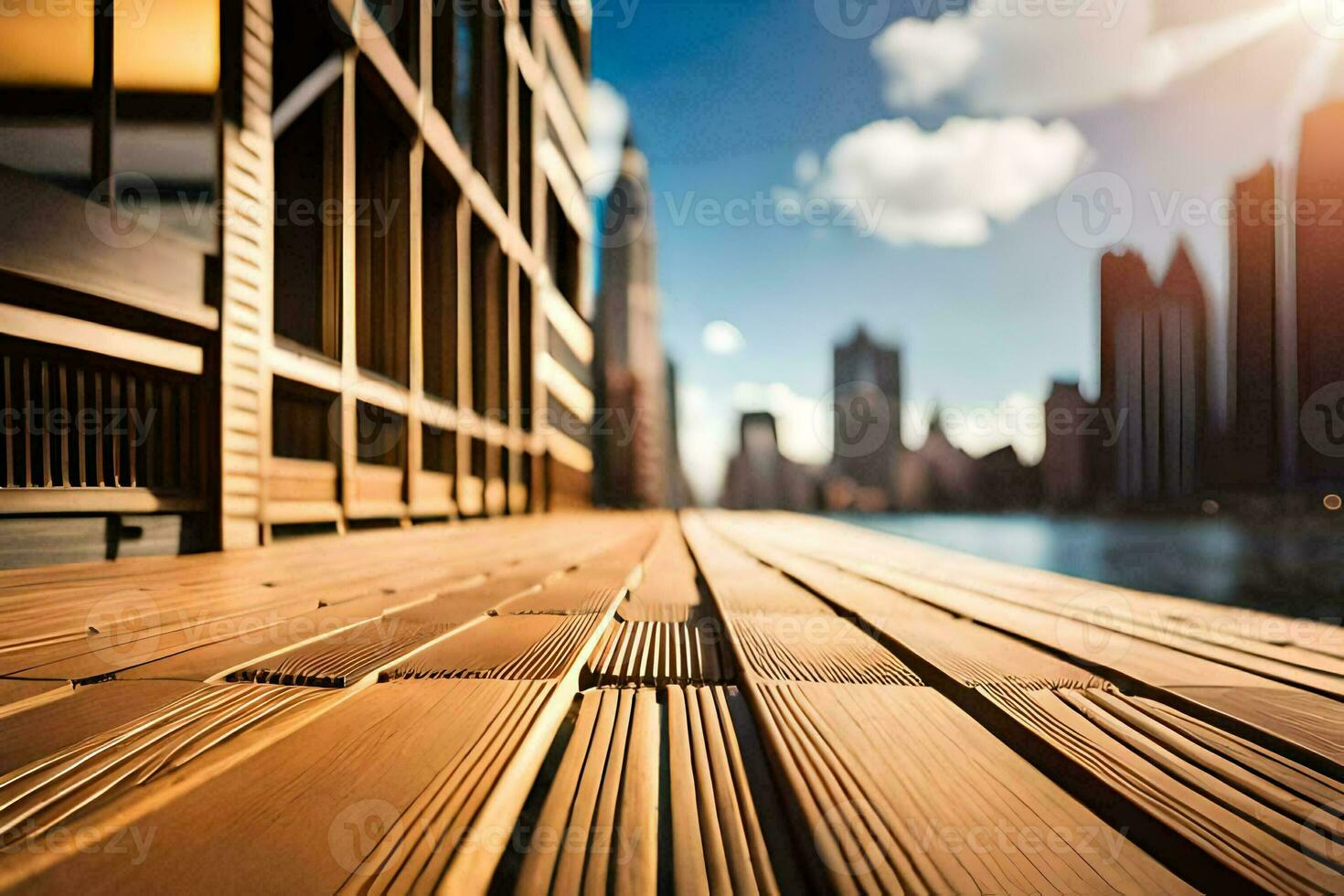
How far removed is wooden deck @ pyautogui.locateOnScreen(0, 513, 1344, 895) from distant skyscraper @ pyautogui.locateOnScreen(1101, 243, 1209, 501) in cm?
2778

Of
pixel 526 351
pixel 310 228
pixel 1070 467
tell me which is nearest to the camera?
pixel 310 228

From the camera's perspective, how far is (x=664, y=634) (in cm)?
125

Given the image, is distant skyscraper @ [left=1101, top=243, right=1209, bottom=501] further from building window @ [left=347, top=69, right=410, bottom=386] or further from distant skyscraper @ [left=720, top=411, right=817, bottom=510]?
building window @ [left=347, top=69, right=410, bottom=386]

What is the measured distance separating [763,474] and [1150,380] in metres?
31.1

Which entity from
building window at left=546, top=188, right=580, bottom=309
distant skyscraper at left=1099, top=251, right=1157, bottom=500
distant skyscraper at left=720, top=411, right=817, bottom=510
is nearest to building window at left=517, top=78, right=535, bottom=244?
building window at left=546, top=188, right=580, bottom=309

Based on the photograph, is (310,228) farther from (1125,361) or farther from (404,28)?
(1125,361)

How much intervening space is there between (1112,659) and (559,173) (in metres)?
13.0

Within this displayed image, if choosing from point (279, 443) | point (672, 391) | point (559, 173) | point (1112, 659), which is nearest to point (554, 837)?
point (1112, 659)

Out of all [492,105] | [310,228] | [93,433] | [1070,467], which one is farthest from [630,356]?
[93,433]

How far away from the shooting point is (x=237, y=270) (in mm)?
3186

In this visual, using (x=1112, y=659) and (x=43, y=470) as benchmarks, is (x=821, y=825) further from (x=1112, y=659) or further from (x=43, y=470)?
(x=43, y=470)

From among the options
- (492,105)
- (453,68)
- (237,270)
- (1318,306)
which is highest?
(1318,306)

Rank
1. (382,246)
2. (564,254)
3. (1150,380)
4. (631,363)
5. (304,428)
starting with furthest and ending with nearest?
(631,363) → (1150,380) → (564,254) → (382,246) → (304,428)

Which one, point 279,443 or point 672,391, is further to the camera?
point 672,391
